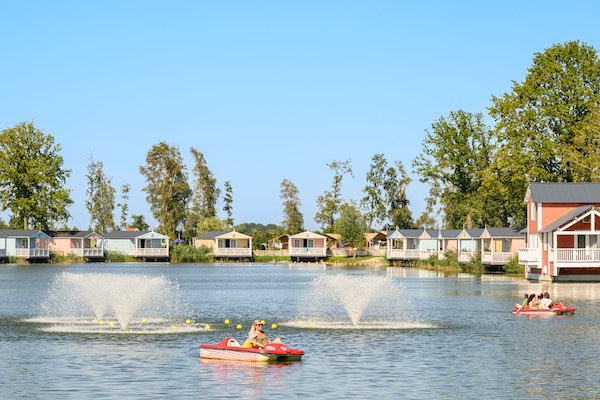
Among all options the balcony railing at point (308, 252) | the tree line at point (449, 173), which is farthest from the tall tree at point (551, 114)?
the balcony railing at point (308, 252)

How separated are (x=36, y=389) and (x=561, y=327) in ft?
81.3

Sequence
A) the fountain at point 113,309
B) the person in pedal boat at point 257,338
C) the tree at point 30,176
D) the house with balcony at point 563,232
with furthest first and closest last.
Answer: the tree at point 30,176
the house with balcony at point 563,232
the fountain at point 113,309
the person in pedal boat at point 257,338

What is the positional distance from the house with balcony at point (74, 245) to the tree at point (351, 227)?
4134 cm

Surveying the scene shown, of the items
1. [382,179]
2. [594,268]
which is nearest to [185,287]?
[594,268]

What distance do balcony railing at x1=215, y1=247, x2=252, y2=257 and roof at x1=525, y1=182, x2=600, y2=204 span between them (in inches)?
3163

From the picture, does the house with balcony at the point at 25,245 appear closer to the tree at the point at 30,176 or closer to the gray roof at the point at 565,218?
the tree at the point at 30,176

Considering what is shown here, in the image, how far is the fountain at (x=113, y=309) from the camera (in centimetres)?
4350

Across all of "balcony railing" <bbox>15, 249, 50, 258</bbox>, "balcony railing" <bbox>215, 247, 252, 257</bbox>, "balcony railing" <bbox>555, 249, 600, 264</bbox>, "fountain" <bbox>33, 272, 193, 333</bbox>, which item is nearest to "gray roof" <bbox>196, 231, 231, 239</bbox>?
"balcony railing" <bbox>215, 247, 252, 257</bbox>

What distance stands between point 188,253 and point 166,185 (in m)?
19.6

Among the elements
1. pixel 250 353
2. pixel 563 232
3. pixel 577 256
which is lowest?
pixel 250 353

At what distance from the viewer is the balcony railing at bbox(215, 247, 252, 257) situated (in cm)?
16100

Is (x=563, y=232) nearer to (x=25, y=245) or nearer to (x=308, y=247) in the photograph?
(x=308, y=247)

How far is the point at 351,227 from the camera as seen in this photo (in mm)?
170500

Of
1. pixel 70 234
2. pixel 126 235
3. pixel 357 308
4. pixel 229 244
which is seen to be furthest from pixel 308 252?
pixel 357 308
